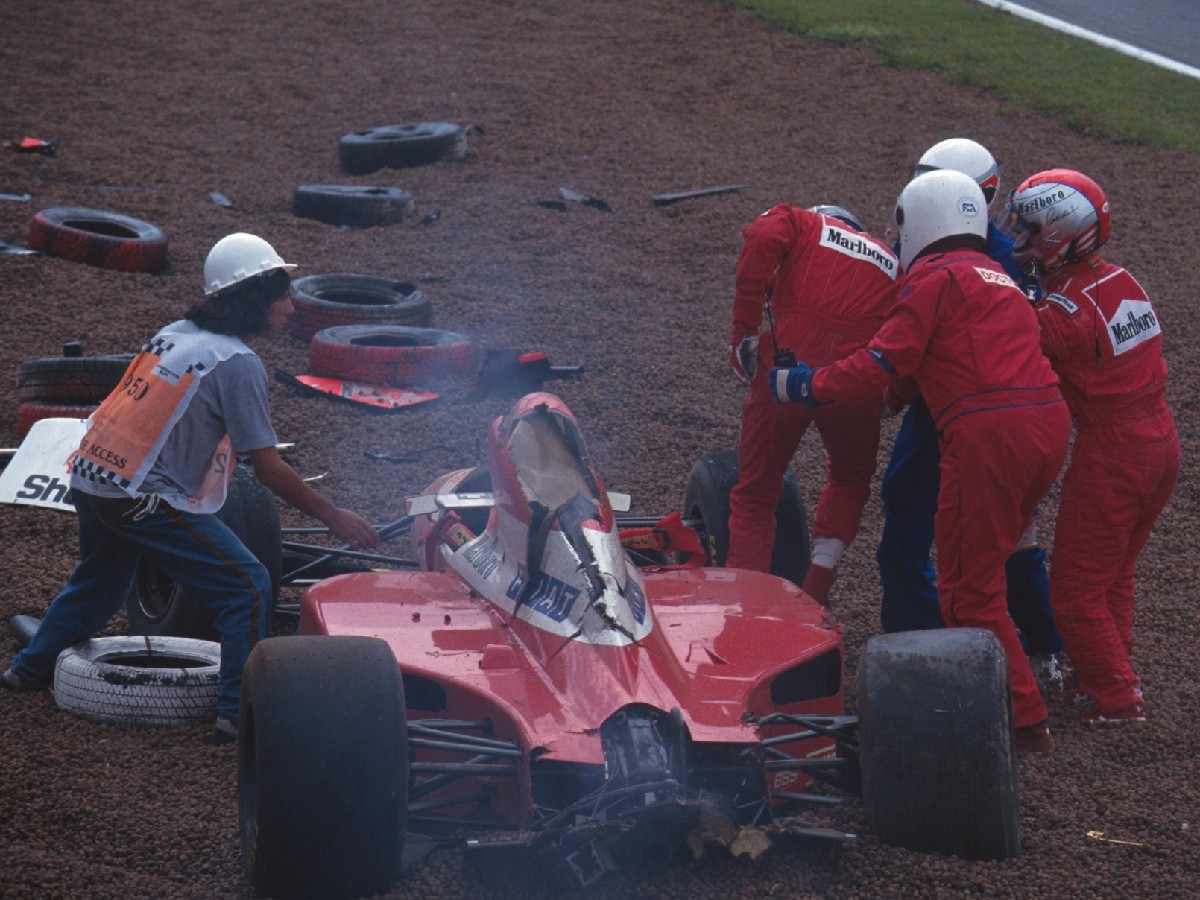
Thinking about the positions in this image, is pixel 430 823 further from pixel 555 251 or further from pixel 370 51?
pixel 370 51

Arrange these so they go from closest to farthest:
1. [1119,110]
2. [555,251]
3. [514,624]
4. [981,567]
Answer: [514,624] → [981,567] → [555,251] → [1119,110]

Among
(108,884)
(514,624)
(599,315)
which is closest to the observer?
(108,884)

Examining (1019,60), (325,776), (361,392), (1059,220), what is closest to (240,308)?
(325,776)

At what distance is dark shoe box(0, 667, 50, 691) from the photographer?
20.9 ft

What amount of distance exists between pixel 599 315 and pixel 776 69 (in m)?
7.49

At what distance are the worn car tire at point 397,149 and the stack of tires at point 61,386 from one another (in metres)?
6.53

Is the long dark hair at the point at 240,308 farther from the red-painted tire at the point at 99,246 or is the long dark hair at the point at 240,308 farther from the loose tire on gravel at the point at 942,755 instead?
the red-painted tire at the point at 99,246

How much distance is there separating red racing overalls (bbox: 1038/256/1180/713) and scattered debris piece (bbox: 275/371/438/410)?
4.35 meters

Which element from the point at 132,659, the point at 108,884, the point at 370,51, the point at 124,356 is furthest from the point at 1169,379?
the point at 370,51

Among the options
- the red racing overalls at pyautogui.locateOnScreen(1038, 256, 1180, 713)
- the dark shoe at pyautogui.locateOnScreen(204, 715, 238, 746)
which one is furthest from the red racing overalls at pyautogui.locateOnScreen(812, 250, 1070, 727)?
the dark shoe at pyautogui.locateOnScreen(204, 715, 238, 746)

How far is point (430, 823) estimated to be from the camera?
17.0ft

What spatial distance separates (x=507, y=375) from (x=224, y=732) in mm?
4341

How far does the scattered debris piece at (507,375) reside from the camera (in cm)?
973

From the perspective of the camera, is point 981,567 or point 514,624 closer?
point 514,624
